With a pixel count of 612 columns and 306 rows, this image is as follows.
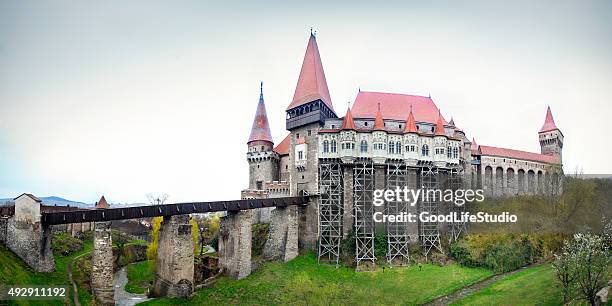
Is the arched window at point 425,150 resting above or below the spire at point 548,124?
below

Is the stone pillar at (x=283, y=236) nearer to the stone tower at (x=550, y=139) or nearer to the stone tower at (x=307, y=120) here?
the stone tower at (x=307, y=120)

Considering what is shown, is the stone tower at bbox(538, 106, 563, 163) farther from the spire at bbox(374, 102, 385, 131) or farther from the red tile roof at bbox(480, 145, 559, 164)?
the spire at bbox(374, 102, 385, 131)

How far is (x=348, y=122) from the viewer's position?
148 feet

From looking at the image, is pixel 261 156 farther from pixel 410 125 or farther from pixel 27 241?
pixel 27 241

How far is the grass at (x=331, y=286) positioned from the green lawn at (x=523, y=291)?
256cm

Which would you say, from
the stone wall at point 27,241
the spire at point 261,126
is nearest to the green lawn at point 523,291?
the stone wall at point 27,241

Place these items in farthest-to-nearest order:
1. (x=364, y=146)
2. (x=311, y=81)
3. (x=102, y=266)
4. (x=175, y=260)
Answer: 1. (x=311, y=81)
2. (x=364, y=146)
3. (x=175, y=260)
4. (x=102, y=266)

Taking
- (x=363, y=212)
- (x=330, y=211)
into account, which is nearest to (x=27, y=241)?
(x=330, y=211)

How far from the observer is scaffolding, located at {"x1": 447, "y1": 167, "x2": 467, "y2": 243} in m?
44.7

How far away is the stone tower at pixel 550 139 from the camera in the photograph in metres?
69.4

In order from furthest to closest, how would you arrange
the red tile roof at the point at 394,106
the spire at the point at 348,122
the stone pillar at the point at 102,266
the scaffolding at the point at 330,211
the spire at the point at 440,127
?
1. the red tile roof at the point at 394,106
2. the spire at the point at 440,127
3. the spire at the point at 348,122
4. the scaffolding at the point at 330,211
5. the stone pillar at the point at 102,266

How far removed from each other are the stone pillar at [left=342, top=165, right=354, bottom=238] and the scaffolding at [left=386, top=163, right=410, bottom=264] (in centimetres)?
362

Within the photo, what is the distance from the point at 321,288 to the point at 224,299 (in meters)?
7.38

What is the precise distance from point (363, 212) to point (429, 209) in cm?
696
